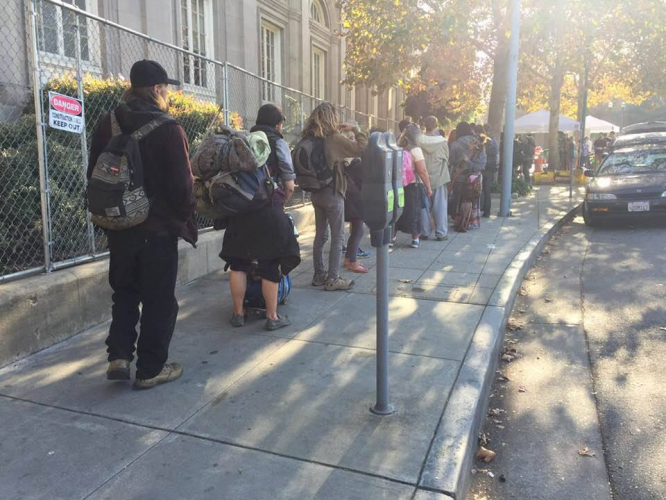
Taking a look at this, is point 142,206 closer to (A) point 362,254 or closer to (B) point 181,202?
(B) point 181,202

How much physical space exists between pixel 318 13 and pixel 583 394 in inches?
720

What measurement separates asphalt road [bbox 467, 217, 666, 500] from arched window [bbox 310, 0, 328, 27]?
14869mm

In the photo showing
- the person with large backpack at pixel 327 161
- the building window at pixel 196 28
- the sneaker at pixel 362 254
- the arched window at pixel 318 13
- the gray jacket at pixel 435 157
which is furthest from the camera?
the arched window at pixel 318 13

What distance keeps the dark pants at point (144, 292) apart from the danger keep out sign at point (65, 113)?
157 cm

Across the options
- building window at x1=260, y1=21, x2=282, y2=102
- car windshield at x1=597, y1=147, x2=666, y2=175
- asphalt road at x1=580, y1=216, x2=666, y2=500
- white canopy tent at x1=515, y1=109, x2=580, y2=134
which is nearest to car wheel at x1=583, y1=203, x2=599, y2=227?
car windshield at x1=597, y1=147, x2=666, y2=175

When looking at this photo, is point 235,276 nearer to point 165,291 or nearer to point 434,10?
point 165,291

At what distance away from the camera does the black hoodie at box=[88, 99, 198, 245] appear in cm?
337

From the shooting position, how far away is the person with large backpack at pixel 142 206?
129 inches

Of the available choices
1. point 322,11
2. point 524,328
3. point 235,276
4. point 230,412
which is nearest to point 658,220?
point 524,328

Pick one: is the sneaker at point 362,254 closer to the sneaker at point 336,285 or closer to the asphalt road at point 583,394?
the sneaker at point 336,285

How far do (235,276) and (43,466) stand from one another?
220 cm

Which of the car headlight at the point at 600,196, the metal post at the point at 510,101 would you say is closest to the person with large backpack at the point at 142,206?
the metal post at the point at 510,101

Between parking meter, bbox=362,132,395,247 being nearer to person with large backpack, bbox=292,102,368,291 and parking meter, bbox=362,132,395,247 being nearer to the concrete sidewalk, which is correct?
the concrete sidewalk

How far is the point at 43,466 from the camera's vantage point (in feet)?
9.08
